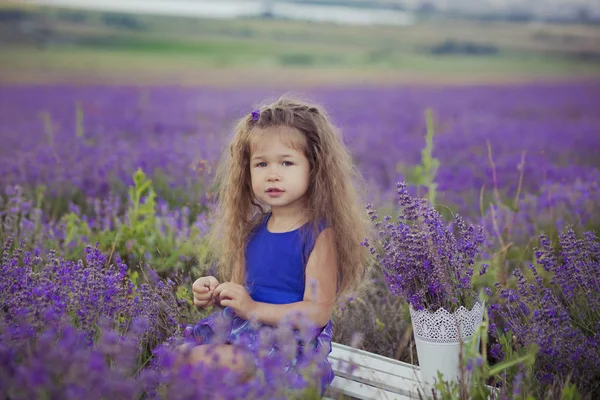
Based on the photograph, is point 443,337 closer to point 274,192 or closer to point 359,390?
point 359,390

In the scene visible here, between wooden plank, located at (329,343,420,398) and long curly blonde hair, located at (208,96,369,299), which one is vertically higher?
long curly blonde hair, located at (208,96,369,299)

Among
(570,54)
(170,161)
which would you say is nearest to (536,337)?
(170,161)

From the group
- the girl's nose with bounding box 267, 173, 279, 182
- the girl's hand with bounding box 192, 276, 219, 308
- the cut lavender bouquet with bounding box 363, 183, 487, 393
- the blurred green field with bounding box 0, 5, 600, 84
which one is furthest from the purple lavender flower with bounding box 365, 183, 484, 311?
the blurred green field with bounding box 0, 5, 600, 84

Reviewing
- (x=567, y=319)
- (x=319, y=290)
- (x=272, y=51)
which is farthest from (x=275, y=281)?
(x=272, y=51)

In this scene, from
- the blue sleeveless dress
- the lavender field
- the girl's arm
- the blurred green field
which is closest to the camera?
the lavender field

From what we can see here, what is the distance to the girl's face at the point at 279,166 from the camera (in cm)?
224

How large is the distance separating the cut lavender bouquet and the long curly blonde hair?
11 cm

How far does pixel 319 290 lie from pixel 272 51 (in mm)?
19979

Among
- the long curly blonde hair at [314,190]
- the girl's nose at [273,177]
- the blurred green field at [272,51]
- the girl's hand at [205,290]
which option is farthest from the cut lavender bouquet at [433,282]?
the blurred green field at [272,51]

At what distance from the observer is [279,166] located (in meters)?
2.26

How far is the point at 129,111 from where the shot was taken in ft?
36.1

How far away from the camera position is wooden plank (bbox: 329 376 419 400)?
2.21m

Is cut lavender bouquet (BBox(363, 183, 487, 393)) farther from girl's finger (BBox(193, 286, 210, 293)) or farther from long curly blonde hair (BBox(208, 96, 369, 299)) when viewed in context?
girl's finger (BBox(193, 286, 210, 293))

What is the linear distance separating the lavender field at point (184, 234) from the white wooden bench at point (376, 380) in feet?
0.34
